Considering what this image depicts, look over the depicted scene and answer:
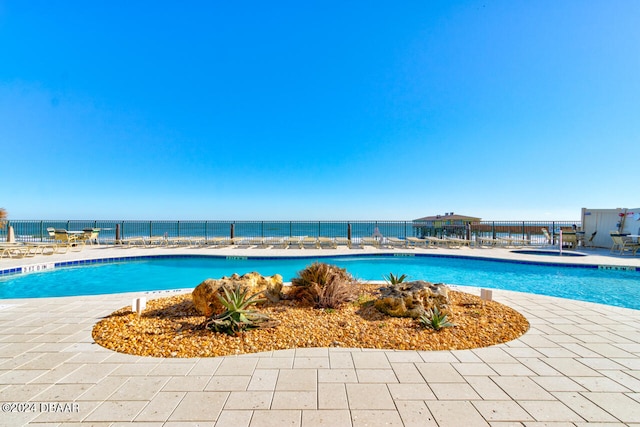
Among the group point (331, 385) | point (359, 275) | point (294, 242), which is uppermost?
point (294, 242)

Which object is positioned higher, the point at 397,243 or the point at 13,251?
the point at 397,243

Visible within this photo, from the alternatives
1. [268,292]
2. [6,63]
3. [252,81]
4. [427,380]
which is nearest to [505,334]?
[427,380]

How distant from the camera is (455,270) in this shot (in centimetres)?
885

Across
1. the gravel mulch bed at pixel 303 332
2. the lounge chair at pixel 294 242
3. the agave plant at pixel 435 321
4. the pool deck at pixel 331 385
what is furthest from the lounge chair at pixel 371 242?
the pool deck at pixel 331 385

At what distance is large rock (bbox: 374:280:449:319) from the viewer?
11.6 ft

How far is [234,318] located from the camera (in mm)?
3096

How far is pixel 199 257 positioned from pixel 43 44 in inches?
347

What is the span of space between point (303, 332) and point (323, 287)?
3.37 feet

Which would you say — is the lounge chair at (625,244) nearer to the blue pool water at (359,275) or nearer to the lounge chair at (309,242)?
the blue pool water at (359,275)

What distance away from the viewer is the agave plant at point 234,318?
3.02 metres

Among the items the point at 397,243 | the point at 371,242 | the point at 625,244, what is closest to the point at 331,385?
the point at 397,243

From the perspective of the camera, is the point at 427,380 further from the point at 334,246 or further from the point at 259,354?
the point at 334,246

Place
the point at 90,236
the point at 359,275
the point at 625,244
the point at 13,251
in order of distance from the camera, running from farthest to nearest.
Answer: the point at 90,236, the point at 625,244, the point at 13,251, the point at 359,275

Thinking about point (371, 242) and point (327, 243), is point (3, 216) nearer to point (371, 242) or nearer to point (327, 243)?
point (327, 243)
